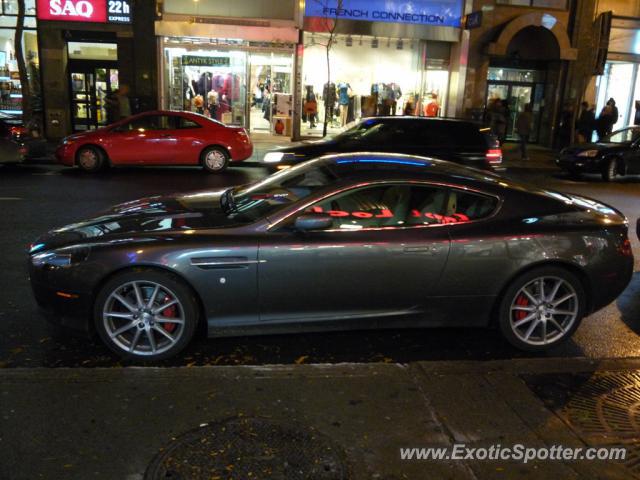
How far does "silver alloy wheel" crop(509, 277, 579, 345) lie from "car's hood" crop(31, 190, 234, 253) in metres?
2.28

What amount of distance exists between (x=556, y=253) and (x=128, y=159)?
11216mm

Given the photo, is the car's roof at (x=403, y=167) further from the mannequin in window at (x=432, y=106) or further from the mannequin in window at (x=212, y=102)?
the mannequin in window at (x=432, y=106)

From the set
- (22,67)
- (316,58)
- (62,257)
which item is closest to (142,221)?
(62,257)

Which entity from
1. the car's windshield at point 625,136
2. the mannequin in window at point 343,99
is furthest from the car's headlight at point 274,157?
the mannequin in window at point 343,99

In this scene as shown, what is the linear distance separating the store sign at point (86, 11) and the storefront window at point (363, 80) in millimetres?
5959

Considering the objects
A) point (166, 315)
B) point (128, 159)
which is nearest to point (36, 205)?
point (128, 159)

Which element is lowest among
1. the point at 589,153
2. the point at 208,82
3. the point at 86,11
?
the point at 589,153

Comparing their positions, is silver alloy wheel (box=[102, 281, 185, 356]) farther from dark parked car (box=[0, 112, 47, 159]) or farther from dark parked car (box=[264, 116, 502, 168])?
dark parked car (box=[0, 112, 47, 159])

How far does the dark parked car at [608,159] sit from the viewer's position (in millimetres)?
15008

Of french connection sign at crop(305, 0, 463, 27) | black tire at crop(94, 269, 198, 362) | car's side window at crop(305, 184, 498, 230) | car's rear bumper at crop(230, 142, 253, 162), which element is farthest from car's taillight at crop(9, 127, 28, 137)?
car's side window at crop(305, 184, 498, 230)

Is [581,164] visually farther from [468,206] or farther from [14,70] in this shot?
[14,70]

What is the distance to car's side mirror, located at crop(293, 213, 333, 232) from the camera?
170 inches

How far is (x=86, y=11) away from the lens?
63.4ft

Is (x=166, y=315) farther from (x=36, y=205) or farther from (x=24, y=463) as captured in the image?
(x=36, y=205)
